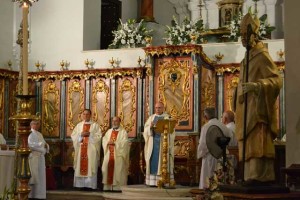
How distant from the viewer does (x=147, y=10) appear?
21656 millimetres

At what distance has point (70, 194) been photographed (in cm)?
1634

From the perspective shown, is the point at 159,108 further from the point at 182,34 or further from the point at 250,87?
the point at 250,87

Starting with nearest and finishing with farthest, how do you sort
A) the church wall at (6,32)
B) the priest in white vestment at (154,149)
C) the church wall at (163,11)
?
the priest in white vestment at (154,149), the church wall at (6,32), the church wall at (163,11)

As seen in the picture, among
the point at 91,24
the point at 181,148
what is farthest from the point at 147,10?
the point at 181,148

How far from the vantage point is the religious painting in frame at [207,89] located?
16375 millimetres

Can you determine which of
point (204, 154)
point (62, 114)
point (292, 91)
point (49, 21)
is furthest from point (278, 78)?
point (49, 21)

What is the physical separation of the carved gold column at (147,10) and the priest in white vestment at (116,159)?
567cm

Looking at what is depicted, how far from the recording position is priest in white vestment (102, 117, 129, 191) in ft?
54.4

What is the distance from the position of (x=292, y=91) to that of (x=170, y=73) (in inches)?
306

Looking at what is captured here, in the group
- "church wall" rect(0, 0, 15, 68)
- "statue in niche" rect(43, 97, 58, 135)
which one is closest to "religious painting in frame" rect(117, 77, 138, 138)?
"statue in niche" rect(43, 97, 58, 135)

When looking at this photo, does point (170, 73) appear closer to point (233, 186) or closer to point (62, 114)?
point (62, 114)

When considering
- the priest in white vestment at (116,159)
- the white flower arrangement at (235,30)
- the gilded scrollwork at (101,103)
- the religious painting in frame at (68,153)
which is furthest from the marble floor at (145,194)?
the white flower arrangement at (235,30)

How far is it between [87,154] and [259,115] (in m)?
9.30

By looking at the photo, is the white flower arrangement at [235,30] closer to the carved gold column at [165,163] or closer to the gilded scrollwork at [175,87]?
the gilded scrollwork at [175,87]
